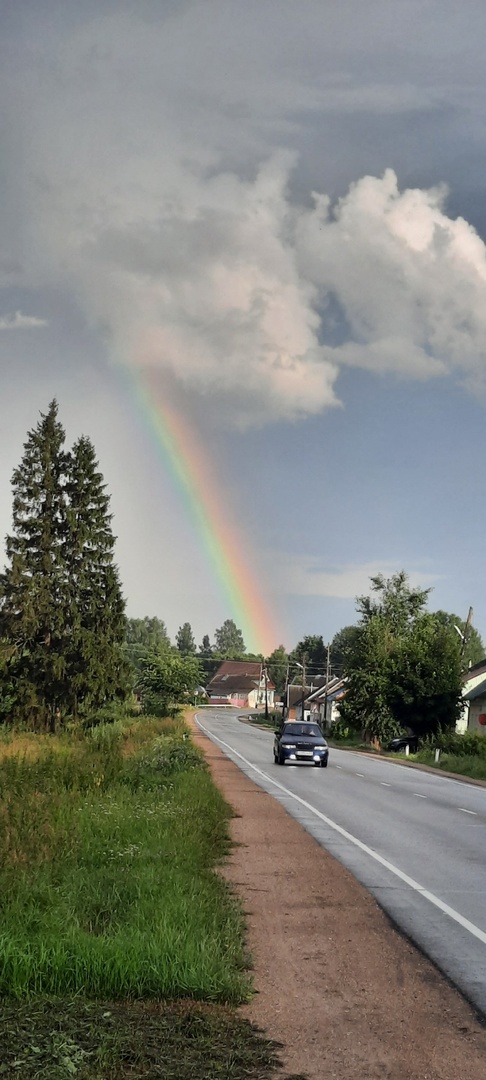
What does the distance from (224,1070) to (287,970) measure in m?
2.57

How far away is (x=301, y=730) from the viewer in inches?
1642

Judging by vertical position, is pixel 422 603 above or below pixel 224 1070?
above

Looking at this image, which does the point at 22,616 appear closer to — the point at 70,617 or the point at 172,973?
the point at 70,617

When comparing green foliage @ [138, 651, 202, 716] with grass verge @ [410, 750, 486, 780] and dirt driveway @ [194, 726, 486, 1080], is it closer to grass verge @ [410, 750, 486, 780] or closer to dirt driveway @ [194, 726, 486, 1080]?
grass verge @ [410, 750, 486, 780]

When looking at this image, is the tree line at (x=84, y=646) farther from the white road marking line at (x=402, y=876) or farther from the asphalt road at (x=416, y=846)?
the white road marking line at (x=402, y=876)

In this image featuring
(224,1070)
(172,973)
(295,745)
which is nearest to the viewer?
(224,1070)

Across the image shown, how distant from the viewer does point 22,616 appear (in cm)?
6284

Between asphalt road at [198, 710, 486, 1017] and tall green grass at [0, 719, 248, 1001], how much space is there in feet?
5.77

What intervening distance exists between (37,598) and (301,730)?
26.7 meters

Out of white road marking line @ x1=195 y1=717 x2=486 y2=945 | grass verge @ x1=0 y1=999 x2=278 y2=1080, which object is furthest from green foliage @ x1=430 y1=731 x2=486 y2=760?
grass verge @ x1=0 y1=999 x2=278 y2=1080

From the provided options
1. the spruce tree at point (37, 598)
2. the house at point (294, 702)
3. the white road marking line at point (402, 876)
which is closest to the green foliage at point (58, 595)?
the spruce tree at point (37, 598)

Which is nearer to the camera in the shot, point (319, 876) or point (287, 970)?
point (287, 970)

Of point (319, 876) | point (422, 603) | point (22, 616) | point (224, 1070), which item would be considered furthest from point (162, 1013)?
point (422, 603)

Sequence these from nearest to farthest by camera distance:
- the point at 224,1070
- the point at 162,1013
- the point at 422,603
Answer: the point at 224,1070 → the point at 162,1013 → the point at 422,603
